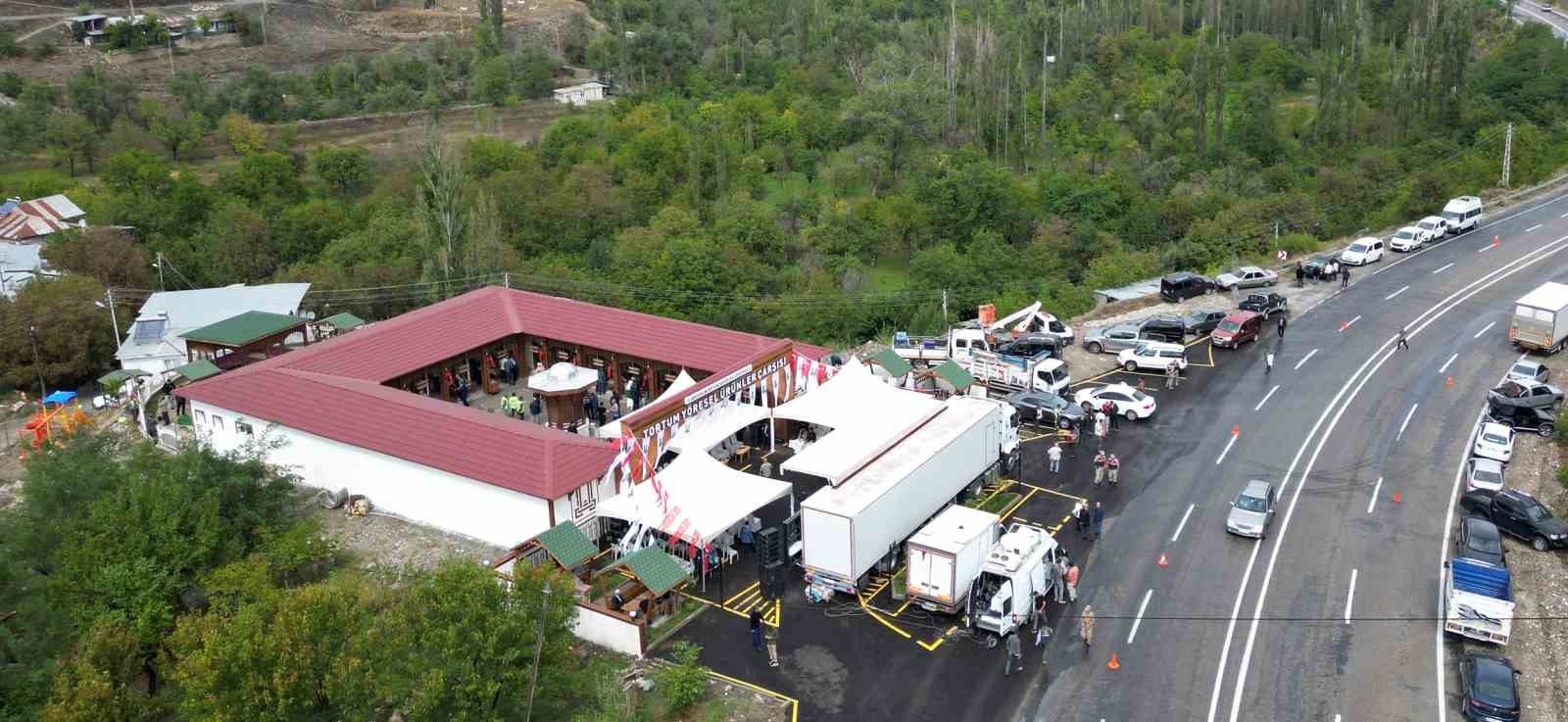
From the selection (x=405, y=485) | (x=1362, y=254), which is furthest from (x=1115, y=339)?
(x=405, y=485)

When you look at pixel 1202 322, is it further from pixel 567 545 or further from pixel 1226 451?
pixel 567 545

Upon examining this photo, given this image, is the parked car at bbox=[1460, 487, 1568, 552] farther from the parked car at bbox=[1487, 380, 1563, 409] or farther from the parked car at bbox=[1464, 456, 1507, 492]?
the parked car at bbox=[1487, 380, 1563, 409]

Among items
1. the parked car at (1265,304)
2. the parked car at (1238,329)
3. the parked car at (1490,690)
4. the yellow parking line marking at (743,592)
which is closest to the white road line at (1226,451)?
the parked car at (1238,329)

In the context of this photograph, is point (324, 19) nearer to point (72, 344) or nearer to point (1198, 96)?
point (72, 344)

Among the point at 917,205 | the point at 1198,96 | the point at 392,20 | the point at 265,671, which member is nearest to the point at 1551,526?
the point at 265,671

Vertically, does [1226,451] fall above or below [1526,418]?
below

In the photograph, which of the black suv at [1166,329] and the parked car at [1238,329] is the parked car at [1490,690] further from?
the black suv at [1166,329]
